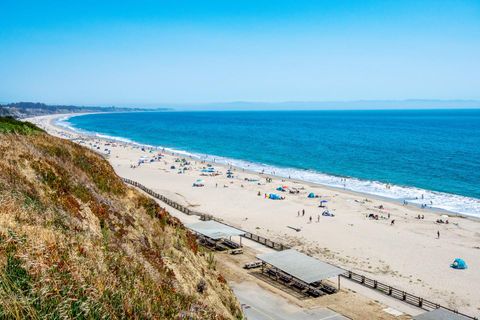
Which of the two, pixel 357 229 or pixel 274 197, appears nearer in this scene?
pixel 357 229

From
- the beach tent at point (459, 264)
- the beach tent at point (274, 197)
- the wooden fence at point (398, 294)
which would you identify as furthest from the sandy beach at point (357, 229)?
the wooden fence at point (398, 294)

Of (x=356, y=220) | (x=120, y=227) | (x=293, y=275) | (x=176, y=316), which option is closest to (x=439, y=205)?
(x=356, y=220)

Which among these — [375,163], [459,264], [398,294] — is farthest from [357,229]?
[375,163]

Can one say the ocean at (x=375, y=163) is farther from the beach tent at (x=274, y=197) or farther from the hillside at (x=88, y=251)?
the hillside at (x=88, y=251)

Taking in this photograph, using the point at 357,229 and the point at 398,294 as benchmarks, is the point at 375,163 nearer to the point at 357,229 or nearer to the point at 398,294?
the point at 357,229

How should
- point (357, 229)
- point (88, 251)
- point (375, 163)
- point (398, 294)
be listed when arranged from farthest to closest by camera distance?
point (375, 163) < point (357, 229) < point (398, 294) < point (88, 251)

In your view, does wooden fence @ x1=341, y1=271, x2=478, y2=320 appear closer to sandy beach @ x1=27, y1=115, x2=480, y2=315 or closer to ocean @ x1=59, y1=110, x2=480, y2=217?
sandy beach @ x1=27, y1=115, x2=480, y2=315
